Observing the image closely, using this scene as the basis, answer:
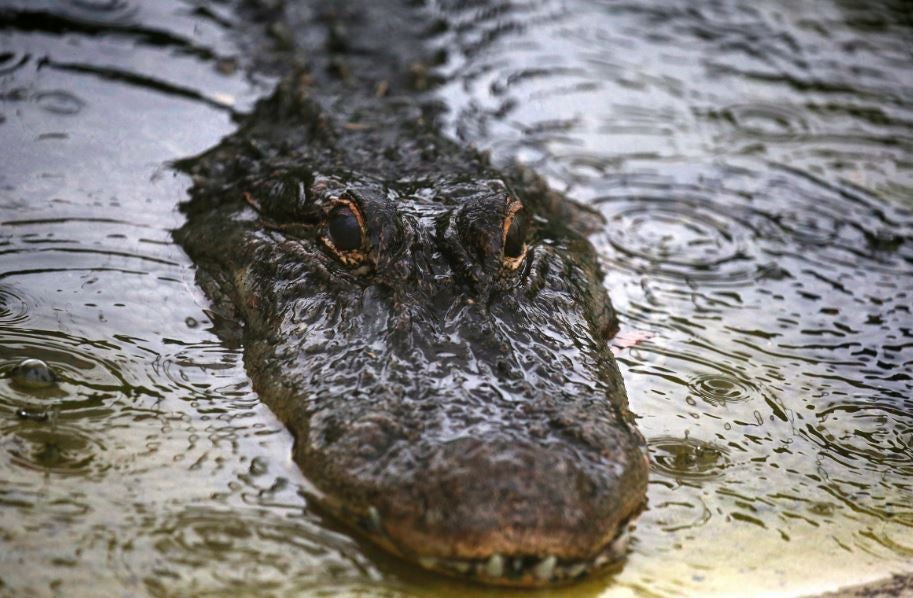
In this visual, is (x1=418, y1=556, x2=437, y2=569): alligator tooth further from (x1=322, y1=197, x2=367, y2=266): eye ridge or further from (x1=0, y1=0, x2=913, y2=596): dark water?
(x1=322, y1=197, x2=367, y2=266): eye ridge

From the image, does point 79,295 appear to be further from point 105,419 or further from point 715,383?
point 715,383

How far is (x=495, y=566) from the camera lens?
2.83 metres

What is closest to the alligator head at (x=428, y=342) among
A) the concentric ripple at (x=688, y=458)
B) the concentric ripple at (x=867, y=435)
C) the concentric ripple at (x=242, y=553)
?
the concentric ripple at (x=242, y=553)

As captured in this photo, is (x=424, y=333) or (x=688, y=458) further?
(x=688, y=458)

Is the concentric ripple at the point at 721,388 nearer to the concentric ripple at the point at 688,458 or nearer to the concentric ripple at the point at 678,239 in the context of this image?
the concentric ripple at the point at 688,458

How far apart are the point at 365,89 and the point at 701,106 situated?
2.58 meters

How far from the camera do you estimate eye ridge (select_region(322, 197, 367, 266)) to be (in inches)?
158

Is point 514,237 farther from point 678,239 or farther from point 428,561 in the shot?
point 678,239

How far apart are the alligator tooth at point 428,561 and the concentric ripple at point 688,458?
3.70 feet

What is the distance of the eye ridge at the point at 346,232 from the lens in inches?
158

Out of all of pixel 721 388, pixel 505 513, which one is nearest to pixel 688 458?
pixel 721 388

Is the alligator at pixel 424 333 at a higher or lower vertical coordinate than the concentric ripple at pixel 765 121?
lower

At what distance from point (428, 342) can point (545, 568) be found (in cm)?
99

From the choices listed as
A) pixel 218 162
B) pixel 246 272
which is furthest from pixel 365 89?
pixel 246 272
